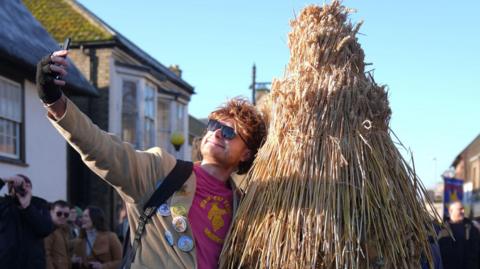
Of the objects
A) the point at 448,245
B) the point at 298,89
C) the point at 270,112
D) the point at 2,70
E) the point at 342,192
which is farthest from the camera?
the point at 2,70

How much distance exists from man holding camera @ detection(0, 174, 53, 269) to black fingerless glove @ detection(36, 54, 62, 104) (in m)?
2.76

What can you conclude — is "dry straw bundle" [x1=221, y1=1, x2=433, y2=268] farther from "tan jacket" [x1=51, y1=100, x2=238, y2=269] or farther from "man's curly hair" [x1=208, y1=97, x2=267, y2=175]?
"tan jacket" [x1=51, y1=100, x2=238, y2=269]

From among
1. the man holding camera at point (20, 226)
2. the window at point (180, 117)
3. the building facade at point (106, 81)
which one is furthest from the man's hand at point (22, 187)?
the window at point (180, 117)

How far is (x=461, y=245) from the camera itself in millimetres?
6859

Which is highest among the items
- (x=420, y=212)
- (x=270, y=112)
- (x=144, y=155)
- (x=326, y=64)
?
(x=326, y=64)

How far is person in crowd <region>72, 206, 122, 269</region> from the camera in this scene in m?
5.43

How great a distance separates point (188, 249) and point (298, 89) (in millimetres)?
855

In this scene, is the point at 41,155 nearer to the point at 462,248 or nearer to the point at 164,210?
the point at 462,248

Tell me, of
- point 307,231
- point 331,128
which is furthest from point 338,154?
point 307,231

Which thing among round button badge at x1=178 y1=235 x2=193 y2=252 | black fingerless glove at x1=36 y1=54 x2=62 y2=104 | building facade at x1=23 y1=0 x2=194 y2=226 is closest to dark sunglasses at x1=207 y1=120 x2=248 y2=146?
round button badge at x1=178 y1=235 x2=193 y2=252

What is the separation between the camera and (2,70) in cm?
941

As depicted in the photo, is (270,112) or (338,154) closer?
(338,154)

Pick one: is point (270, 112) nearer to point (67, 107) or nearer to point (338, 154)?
point (338, 154)

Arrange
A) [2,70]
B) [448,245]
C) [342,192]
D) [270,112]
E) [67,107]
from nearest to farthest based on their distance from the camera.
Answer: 1. [67,107]
2. [342,192]
3. [270,112]
4. [448,245]
5. [2,70]
